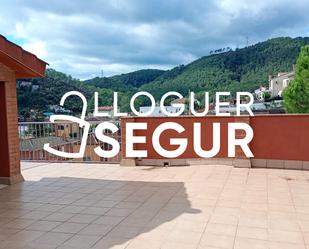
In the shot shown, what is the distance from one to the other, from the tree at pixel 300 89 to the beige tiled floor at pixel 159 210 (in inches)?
771

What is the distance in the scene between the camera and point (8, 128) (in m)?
6.26

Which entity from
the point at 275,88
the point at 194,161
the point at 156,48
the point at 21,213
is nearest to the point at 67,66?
the point at 156,48

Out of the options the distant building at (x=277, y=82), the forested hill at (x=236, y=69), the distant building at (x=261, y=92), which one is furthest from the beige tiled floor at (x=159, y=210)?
the distant building at (x=277, y=82)

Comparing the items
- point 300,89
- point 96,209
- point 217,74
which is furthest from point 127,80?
point 96,209

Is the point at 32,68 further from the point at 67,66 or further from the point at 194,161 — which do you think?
the point at 67,66

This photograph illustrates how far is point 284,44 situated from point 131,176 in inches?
1700

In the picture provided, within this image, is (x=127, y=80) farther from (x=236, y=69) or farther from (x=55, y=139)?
(x=55, y=139)

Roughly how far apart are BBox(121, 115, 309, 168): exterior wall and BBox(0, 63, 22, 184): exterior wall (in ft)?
7.92

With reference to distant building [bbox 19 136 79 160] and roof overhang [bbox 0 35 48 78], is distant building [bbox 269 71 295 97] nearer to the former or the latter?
distant building [bbox 19 136 79 160]

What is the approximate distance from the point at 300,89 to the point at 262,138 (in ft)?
64.0

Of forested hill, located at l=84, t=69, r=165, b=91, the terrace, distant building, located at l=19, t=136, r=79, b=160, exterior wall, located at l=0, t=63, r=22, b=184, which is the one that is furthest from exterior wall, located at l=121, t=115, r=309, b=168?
forested hill, located at l=84, t=69, r=165, b=91

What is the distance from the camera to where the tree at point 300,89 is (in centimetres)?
2455

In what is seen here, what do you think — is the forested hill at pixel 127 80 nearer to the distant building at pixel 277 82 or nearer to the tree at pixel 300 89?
the tree at pixel 300 89

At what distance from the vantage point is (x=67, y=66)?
98.3 feet
